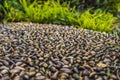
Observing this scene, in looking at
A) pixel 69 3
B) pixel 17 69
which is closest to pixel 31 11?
Result: pixel 69 3

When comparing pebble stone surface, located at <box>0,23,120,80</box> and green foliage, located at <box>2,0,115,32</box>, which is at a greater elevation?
green foliage, located at <box>2,0,115,32</box>

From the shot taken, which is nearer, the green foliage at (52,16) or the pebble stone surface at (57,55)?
the pebble stone surface at (57,55)

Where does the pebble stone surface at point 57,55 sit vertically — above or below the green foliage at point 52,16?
below

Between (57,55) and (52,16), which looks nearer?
(57,55)

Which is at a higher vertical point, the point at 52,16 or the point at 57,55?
the point at 52,16
